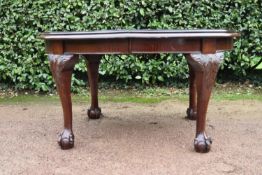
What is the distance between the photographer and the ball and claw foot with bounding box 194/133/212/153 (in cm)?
296

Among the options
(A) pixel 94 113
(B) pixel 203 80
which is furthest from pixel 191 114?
(B) pixel 203 80

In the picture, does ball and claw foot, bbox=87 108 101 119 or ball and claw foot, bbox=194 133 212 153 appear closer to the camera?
ball and claw foot, bbox=194 133 212 153

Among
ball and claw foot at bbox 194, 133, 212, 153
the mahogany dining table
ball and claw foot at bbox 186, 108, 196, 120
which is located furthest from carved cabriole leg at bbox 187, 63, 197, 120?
ball and claw foot at bbox 194, 133, 212, 153

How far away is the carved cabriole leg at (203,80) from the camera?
9.48 feet

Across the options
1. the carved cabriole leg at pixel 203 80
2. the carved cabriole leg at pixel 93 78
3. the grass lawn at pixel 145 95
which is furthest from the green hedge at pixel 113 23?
the carved cabriole leg at pixel 203 80

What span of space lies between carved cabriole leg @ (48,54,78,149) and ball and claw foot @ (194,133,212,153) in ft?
2.99

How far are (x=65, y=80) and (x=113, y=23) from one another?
2226 mm

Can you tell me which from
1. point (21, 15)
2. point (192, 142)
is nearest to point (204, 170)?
point (192, 142)

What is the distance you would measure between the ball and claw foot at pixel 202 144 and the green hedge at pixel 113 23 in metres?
2.29

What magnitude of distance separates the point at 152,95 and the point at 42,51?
145cm

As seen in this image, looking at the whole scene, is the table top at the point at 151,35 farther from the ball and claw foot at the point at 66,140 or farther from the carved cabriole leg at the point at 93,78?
the carved cabriole leg at the point at 93,78

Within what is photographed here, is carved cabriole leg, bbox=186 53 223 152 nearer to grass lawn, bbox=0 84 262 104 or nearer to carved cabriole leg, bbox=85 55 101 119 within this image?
carved cabriole leg, bbox=85 55 101 119

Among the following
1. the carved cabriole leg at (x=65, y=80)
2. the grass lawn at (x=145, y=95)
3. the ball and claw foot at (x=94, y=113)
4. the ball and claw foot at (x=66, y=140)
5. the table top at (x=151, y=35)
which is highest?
the table top at (x=151, y=35)

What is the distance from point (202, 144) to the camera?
296cm
